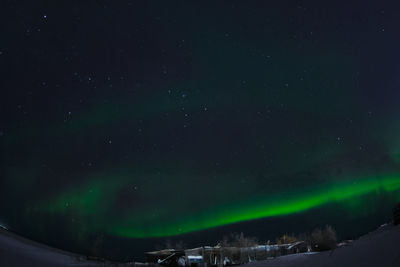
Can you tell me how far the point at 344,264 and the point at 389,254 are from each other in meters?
2.19

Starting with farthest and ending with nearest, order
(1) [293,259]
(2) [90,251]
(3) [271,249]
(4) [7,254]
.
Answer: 1. (2) [90,251]
2. (3) [271,249]
3. (4) [7,254]
4. (1) [293,259]

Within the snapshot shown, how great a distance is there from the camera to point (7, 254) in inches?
928

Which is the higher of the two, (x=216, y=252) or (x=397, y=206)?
(x=397, y=206)

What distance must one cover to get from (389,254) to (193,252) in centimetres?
2635

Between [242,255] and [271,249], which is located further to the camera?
[271,249]

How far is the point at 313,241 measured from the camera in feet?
155

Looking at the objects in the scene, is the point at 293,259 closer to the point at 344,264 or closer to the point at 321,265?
the point at 321,265

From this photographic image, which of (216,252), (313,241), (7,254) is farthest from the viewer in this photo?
(313,241)

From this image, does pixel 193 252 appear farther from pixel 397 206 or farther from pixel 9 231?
pixel 9 231

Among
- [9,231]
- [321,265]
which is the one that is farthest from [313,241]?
[9,231]

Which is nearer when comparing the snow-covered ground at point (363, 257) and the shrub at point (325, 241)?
the snow-covered ground at point (363, 257)

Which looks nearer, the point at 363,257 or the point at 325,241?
the point at 363,257

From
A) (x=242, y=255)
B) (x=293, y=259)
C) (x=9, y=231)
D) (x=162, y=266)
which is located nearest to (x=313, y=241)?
(x=242, y=255)

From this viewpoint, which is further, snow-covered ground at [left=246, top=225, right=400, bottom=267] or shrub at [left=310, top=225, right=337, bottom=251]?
shrub at [left=310, top=225, right=337, bottom=251]
